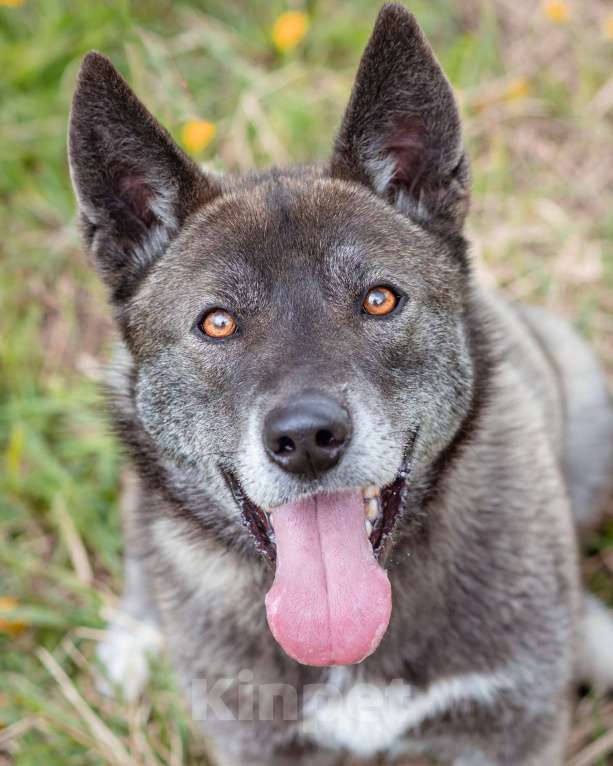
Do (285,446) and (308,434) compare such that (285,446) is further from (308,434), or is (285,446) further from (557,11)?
(557,11)

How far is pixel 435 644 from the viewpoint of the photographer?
112 inches

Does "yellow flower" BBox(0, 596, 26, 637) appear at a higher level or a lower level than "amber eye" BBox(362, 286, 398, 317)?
lower

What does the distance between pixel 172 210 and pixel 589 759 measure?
228 cm

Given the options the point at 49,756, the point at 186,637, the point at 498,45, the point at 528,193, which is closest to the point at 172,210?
the point at 186,637

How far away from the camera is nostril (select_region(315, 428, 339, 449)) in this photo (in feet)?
7.30

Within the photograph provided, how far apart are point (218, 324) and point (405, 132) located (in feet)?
2.47

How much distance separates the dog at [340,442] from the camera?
7.94 feet

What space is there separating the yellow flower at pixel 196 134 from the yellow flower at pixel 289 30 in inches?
31.7

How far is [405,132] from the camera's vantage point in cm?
273

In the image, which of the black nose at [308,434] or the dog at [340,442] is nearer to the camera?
the black nose at [308,434]

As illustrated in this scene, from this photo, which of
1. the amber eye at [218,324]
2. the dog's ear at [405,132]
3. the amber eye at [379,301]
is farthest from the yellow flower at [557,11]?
the amber eye at [218,324]

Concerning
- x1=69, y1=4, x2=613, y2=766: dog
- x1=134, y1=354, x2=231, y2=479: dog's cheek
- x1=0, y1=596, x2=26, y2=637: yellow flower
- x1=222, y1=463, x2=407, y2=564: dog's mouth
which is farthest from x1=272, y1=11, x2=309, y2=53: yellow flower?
x1=222, y1=463, x2=407, y2=564: dog's mouth

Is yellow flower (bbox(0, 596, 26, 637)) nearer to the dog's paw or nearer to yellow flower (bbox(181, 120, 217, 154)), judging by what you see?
the dog's paw

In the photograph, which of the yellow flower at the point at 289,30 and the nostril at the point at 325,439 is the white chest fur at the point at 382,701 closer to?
the nostril at the point at 325,439
